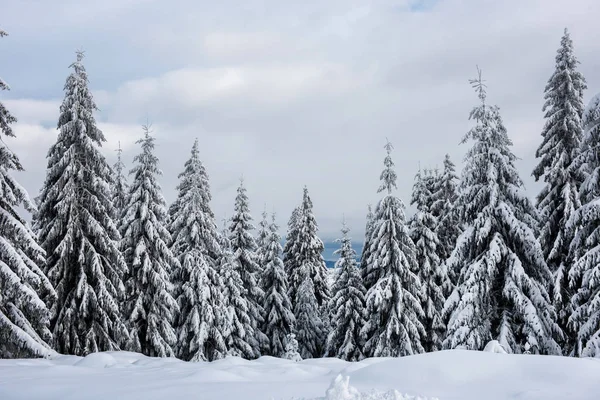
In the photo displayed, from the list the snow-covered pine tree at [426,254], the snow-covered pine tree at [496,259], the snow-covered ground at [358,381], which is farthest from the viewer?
the snow-covered pine tree at [426,254]

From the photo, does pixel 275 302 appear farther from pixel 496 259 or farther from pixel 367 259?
pixel 496 259

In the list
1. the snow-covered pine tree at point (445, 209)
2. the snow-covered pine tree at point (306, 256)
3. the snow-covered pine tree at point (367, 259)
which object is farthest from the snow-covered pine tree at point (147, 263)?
the snow-covered pine tree at point (445, 209)

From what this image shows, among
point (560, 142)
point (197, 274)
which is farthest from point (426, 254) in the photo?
point (197, 274)

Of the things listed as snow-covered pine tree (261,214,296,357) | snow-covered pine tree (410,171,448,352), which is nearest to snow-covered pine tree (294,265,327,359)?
snow-covered pine tree (261,214,296,357)

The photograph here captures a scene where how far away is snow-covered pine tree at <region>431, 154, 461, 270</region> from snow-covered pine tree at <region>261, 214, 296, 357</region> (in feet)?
37.5

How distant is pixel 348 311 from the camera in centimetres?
2736

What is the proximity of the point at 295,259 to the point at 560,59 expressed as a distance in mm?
23895

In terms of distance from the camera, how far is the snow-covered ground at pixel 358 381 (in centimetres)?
655

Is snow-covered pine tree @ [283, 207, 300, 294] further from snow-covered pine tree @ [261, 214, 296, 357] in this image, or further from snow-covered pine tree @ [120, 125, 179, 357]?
snow-covered pine tree @ [120, 125, 179, 357]

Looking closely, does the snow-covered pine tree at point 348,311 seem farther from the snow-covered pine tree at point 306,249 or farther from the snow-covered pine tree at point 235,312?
the snow-covered pine tree at point 306,249

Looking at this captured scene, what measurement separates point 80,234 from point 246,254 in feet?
45.2

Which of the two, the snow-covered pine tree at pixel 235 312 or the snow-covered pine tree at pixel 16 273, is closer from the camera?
the snow-covered pine tree at pixel 16 273

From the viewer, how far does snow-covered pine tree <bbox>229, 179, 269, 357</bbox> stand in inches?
1249

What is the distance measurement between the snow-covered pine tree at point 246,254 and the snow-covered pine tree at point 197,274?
3608 millimetres
